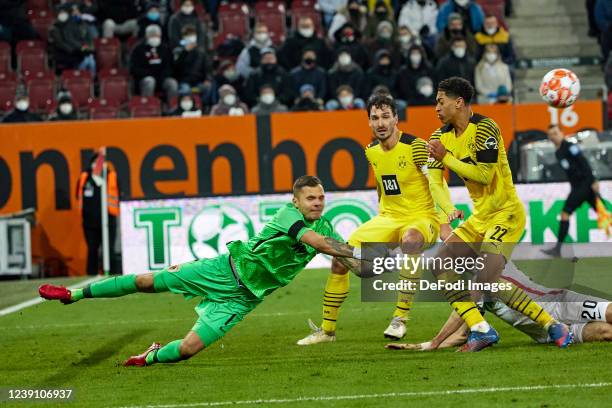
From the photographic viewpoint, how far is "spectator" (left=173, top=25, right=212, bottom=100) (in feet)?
71.5

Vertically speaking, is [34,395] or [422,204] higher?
[422,204]

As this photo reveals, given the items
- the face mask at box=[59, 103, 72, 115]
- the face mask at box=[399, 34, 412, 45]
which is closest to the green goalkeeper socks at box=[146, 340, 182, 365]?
the face mask at box=[59, 103, 72, 115]

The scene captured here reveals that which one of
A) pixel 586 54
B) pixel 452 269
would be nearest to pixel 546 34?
pixel 586 54

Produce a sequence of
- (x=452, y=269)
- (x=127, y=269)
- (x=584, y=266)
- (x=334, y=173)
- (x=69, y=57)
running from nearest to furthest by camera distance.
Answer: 1. (x=452, y=269)
2. (x=584, y=266)
3. (x=127, y=269)
4. (x=334, y=173)
5. (x=69, y=57)

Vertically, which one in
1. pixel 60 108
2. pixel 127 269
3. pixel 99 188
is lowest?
pixel 127 269

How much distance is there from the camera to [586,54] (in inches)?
930

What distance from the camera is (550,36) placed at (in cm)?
2409

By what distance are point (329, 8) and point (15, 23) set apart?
6.30 meters

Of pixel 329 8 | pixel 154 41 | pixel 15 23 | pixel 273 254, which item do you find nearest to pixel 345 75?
pixel 329 8

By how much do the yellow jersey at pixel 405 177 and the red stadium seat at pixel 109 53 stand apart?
13.1 m

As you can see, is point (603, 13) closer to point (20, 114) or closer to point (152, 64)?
point (152, 64)

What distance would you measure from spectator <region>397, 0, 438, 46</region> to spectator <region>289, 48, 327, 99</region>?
2.77 m

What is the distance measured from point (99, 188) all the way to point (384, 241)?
908cm

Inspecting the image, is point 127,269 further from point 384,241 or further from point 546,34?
point 546,34
